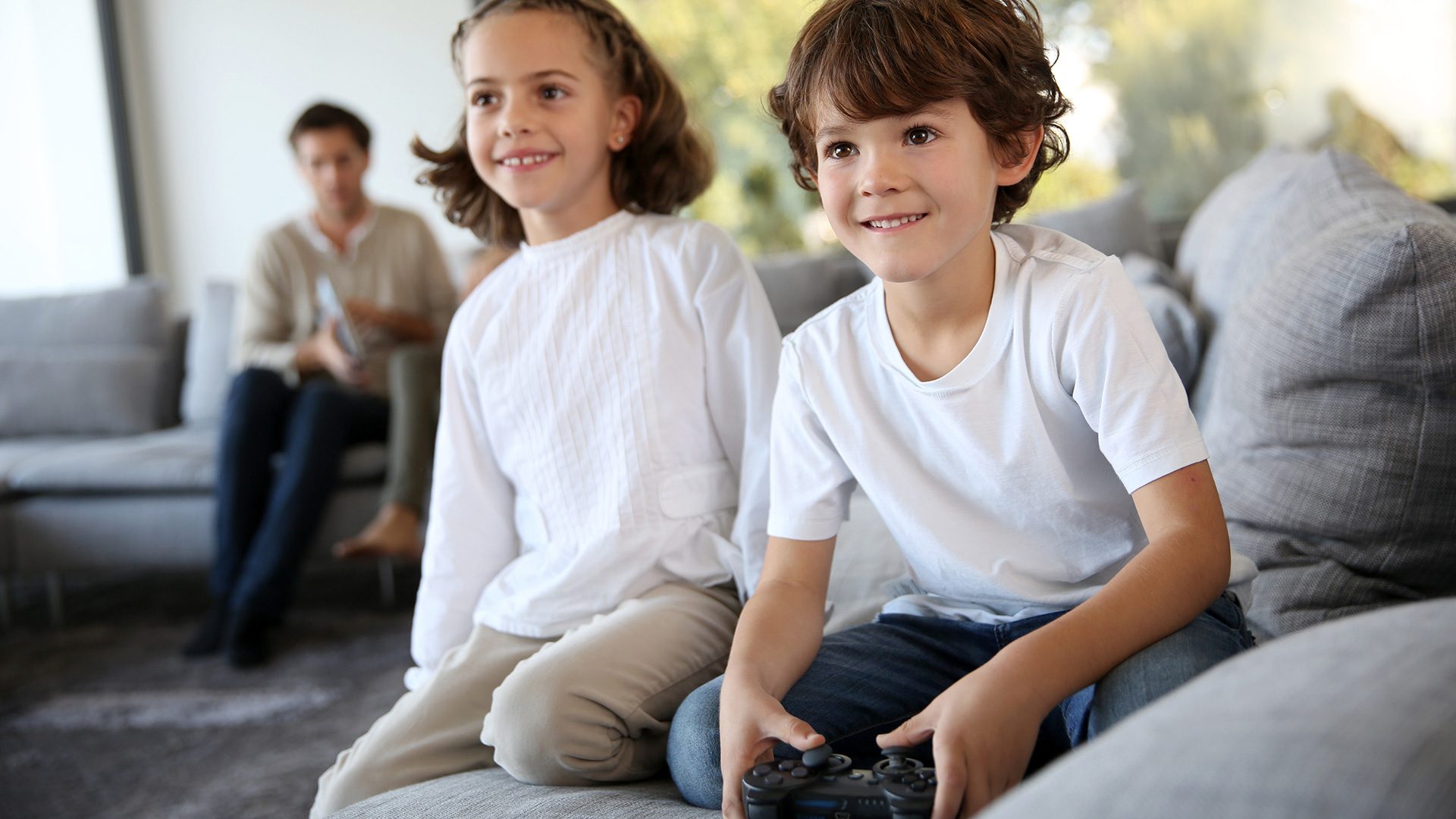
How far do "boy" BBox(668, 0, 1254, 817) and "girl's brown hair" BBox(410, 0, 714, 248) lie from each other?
1.42 ft

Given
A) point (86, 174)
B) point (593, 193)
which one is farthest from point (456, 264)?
point (86, 174)

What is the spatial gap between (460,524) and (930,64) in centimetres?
79

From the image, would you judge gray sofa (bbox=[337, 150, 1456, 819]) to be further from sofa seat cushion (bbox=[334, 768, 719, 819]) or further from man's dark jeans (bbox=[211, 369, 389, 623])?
man's dark jeans (bbox=[211, 369, 389, 623])

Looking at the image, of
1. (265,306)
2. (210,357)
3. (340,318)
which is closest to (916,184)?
(340,318)

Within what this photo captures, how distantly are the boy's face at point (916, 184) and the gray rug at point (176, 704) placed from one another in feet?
4.16

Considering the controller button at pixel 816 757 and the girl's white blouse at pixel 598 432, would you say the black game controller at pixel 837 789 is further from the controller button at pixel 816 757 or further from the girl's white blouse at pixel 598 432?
the girl's white blouse at pixel 598 432

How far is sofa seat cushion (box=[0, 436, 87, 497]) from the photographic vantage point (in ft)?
9.42

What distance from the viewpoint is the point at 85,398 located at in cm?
330

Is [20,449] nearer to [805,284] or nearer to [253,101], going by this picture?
[253,101]

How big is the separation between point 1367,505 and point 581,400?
82cm

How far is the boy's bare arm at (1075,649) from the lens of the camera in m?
0.76

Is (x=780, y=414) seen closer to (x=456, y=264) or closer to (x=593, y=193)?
(x=593, y=193)

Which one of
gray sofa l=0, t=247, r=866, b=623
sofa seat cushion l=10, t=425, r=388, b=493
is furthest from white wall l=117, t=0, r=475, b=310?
sofa seat cushion l=10, t=425, r=388, b=493

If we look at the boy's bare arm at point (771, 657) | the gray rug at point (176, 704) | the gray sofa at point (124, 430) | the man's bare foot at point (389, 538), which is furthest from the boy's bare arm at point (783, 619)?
the man's bare foot at point (389, 538)
